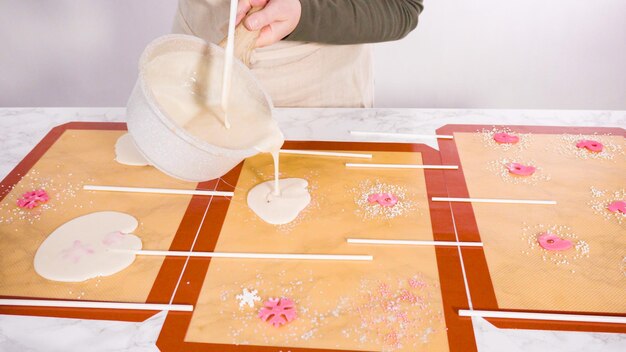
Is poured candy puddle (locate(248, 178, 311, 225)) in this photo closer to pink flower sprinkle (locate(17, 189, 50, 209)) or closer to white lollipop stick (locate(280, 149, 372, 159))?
white lollipop stick (locate(280, 149, 372, 159))

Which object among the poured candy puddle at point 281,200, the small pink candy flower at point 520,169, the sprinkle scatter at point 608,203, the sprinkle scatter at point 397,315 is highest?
the small pink candy flower at point 520,169

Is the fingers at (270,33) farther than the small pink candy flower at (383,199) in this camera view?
Yes

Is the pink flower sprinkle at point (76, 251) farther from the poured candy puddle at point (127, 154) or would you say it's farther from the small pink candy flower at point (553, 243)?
the small pink candy flower at point (553, 243)

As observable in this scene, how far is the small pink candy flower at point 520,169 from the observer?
1.17 meters

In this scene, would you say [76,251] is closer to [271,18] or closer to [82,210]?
[82,210]

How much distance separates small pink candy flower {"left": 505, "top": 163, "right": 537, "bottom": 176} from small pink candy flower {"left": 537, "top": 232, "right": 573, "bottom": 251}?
19 cm

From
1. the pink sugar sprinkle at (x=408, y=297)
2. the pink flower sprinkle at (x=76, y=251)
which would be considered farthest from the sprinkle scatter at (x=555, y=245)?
the pink flower sprinkle at (x=76, y=251)

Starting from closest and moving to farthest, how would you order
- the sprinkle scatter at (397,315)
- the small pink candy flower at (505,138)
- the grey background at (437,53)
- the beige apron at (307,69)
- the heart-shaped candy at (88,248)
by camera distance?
the sprinkle scatter at (397,315), the heart-shaped candy at (88,248), the small pink candy flower at (505,138), the beige apron at (307,69), the grey background at (437,53)

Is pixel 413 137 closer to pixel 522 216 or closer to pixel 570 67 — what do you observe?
pixel 522 216

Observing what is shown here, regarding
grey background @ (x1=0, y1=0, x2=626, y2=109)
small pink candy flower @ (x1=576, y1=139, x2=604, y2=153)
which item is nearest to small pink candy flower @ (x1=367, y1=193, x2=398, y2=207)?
small pink candy flower @ (x1=576, y1=139, x2=604, y2=153)

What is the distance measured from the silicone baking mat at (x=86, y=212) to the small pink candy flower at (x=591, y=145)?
0.77m

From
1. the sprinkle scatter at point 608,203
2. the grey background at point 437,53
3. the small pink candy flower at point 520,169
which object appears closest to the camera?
the sprinkle scatter at point 608,203

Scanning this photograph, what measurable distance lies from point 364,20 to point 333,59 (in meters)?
0.14

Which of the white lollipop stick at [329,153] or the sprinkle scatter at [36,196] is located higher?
the white lollipop stick at [329,153]
